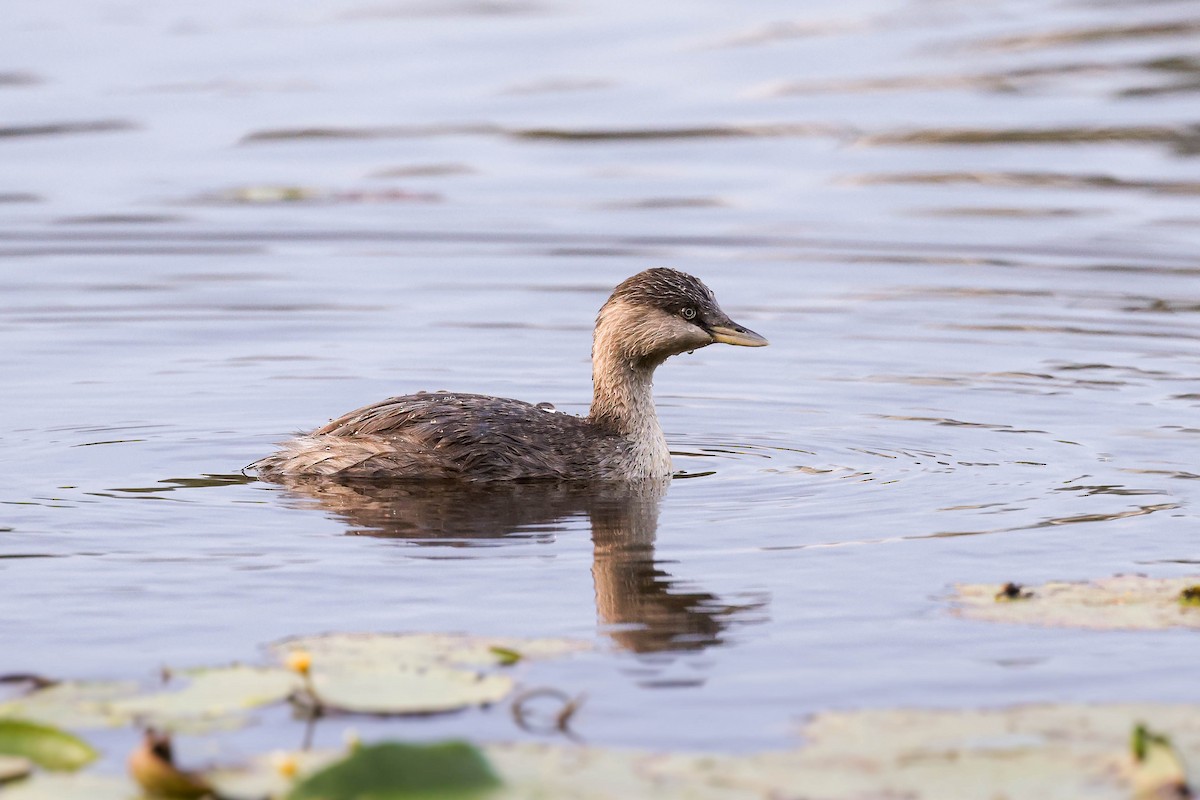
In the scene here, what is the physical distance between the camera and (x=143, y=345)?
41.0ft

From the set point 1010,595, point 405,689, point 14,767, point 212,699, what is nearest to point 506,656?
point 405,689

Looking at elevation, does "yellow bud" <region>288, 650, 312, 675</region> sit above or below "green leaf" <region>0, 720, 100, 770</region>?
above

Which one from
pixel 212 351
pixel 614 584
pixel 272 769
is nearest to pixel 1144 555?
pixel 614 584

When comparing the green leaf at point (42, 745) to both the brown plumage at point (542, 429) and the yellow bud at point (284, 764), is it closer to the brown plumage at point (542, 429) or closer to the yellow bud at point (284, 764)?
the yellow bud at point (284, 764)

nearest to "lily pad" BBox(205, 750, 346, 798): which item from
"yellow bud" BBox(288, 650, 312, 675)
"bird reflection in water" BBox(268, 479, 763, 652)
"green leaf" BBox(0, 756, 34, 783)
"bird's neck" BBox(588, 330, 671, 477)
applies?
"yellow bud" BBox(288, 650, 312, 675)

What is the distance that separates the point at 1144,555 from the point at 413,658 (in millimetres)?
3113

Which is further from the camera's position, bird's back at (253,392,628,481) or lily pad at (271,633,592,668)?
bird's back at (253,392,628,481)

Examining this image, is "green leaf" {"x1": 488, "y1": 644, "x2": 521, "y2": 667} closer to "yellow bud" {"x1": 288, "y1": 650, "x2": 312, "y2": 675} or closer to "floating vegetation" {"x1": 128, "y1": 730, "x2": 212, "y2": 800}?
"yellow bud" {"x1": 288, "y1": 650, "x2": 312, "y2": 675}

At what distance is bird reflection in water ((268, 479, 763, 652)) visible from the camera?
7133mm

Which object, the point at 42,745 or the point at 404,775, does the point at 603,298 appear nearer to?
the point at 42,745

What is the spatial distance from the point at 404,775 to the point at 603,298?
9170 millimetres

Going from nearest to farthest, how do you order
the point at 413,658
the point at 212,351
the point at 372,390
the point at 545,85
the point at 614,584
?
the point at 413,658 < the point at 614,584 < the point at 372,390 < the point at 212,351 < the point at 545,85

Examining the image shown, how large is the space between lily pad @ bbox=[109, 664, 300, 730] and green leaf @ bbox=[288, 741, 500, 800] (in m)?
0.77

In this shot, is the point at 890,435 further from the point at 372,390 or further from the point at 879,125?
the point at 879,125
